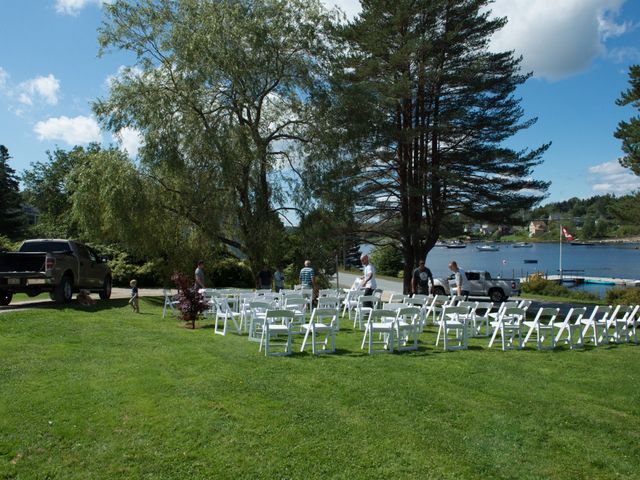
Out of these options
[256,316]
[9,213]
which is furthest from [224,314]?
[9,213]

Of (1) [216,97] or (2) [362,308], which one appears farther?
(1) [216,97]

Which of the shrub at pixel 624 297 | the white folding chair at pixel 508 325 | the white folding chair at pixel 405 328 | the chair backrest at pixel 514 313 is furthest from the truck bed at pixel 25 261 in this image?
the shrub at pixel 624 297

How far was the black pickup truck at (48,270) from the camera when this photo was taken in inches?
578

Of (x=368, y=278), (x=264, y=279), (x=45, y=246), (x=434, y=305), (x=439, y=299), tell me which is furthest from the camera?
(x=264, y=279)

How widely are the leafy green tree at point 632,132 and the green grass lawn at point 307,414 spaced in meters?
16.9

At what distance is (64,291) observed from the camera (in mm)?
15898

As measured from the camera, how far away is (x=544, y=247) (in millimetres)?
179250

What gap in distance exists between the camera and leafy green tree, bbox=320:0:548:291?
22.3 meters

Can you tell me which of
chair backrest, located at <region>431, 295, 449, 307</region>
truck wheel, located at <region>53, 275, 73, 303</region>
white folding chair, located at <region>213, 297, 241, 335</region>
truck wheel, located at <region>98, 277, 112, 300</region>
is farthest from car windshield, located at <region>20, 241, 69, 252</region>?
chair backrest, located at <region>431, 295, 449, 307</region>

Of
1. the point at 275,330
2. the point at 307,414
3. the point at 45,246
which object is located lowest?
the point at 307,414

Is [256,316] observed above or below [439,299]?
below

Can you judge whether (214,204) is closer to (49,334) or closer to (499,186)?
(49,334)

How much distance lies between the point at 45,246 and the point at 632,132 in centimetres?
2275

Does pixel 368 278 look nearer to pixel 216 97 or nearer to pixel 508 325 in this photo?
pixel 508 325
